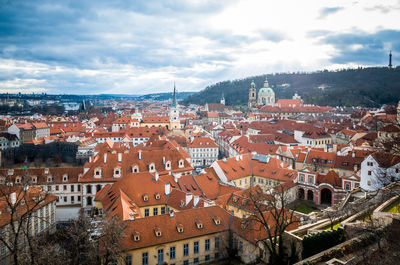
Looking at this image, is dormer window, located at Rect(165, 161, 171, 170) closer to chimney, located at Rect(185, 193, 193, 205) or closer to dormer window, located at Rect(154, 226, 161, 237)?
chimney, located at Rect(185, 193, 193, 205)

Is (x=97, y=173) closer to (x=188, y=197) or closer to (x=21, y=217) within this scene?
(x=188, y=197)

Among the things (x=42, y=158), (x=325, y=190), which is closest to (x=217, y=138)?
(x=42, y=158)

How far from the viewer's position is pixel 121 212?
100 feet

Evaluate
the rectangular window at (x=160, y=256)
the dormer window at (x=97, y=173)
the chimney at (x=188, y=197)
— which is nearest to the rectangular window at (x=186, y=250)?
the rectangular window at (x=160, y=256)

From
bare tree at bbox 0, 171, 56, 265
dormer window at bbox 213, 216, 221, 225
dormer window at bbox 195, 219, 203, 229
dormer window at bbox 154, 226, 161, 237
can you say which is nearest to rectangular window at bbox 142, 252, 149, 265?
dormer window at bbox 154, 226, 161, 237

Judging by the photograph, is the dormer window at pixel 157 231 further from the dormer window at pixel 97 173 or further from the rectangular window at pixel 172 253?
the dormer window at pixel 97 173

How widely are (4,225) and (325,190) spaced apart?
1564 inches

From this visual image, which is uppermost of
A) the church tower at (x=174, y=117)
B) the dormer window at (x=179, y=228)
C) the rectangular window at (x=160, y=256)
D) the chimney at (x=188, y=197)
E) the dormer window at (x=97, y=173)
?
the church tower at (x=174, y=117)

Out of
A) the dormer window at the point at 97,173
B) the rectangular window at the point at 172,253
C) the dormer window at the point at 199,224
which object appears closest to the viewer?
the rectangular window at the point at 172,253

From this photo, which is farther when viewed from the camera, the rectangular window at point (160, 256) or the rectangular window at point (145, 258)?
the rectangular window at point (160, 256)

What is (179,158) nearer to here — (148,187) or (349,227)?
(148,187)

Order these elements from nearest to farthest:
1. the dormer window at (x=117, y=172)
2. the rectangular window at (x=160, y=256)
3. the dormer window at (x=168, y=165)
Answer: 1. the rectangular window at (x=160, y=256)
2. the dormer window at (x=117, y=172)
3. the dormer window at (x=168, y=165)

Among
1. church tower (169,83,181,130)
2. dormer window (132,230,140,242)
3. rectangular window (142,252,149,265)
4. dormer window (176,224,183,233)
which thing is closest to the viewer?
dormer window (132,230,140,242)

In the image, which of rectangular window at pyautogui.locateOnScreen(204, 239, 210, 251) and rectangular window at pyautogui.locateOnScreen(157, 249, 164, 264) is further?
rectangular window at pyautogui.locateOnScreen(204, 239, 210, 251)
